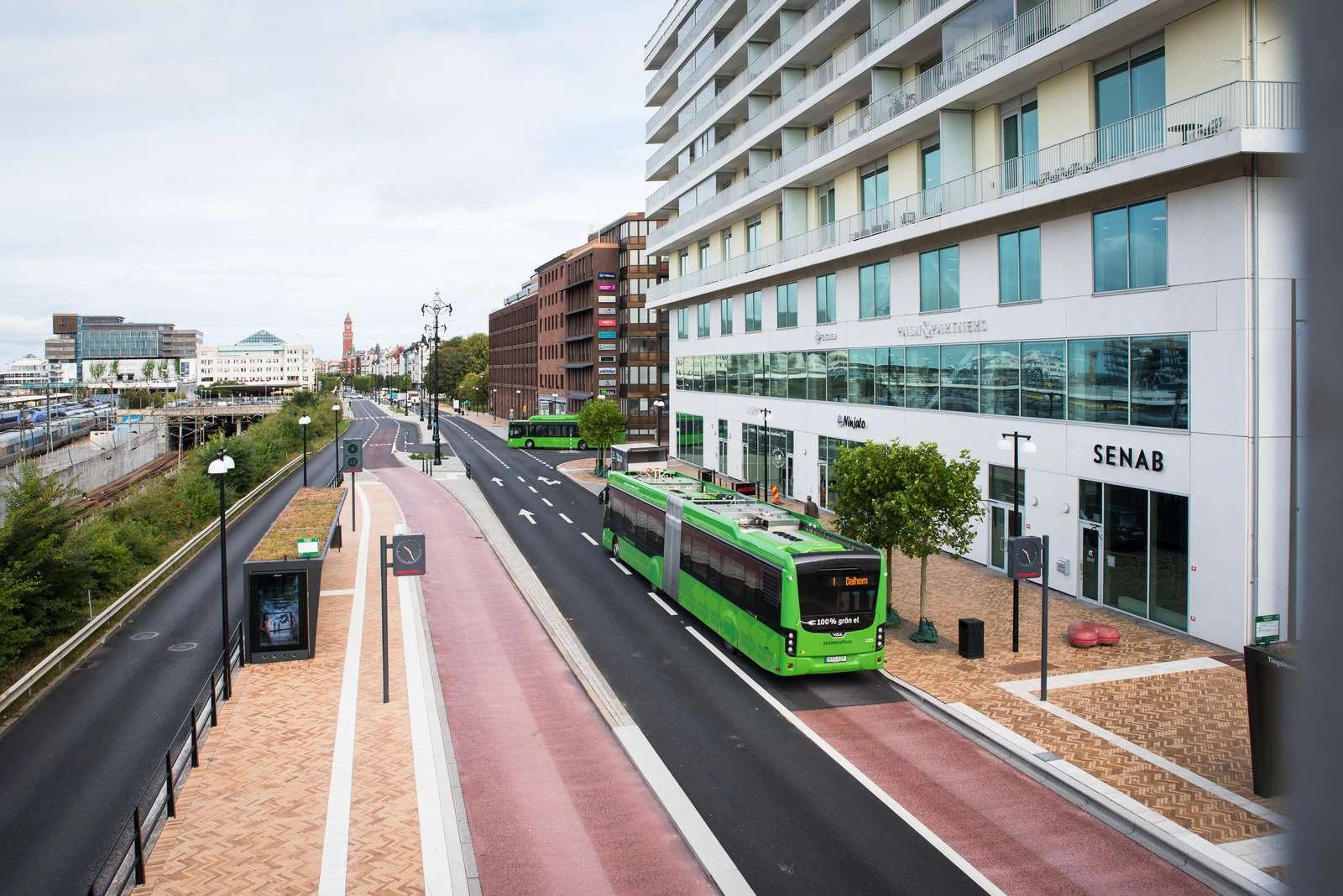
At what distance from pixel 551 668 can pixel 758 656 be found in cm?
434

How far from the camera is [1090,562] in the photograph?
83.9ft

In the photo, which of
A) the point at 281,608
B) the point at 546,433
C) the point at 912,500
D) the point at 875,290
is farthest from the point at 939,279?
the point at 546,433

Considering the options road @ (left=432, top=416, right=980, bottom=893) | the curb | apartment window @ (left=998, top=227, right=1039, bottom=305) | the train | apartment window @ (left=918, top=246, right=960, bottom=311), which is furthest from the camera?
the train

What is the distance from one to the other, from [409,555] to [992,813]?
11354 mm

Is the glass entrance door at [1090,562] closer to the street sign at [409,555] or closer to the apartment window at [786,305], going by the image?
the street sign at [409,555]

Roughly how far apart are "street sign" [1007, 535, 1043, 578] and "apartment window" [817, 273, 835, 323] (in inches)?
868

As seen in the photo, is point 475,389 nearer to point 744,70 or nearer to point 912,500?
point 744,70

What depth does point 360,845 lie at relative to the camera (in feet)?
41.3

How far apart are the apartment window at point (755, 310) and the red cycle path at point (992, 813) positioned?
32.0 meters

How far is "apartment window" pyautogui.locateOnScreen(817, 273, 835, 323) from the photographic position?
40.0m

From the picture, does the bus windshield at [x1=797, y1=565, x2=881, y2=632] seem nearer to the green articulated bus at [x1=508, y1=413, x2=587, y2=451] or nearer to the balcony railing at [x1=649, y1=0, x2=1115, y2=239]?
the balcony railing at [x1=649, y1=0, x2=1115, y2=239]

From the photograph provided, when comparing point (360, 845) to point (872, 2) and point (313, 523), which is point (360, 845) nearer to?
point (313, 523)

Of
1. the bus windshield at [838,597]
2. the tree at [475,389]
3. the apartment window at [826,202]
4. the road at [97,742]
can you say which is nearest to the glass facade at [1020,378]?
the apartment window at [826,202]

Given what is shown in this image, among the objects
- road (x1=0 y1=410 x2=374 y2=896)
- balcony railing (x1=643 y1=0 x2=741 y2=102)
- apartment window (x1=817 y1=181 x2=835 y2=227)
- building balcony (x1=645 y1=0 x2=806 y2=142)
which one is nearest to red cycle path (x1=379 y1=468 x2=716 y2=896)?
road (x1=0 y1=410 x2=374 y2=896)
